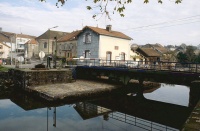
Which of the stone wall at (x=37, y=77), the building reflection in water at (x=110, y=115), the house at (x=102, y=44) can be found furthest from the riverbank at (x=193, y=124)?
the house at (x=102, y=44)

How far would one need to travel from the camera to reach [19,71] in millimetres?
21734

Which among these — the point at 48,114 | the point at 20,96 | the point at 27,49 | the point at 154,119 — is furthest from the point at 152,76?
the point at 27,49

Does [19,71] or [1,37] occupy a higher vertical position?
[1,37]

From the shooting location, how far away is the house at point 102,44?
113 feet

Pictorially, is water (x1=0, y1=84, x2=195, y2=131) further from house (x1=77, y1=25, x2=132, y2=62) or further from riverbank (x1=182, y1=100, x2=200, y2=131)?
house (x1=77, y1=25, x2=132, y2=62)

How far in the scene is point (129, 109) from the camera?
55.1 ft

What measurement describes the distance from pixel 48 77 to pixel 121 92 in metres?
9.17

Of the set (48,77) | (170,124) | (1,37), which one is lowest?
(170,124)

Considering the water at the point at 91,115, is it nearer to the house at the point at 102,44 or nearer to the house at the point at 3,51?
the house at the point at 102,44

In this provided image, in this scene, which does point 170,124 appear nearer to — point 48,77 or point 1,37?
point 48,77

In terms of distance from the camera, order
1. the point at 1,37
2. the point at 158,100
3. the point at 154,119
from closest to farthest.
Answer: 1. the point at 154,119
2. the point at 158,100
3. the point at 1,37

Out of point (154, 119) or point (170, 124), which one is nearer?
point (170, 124)

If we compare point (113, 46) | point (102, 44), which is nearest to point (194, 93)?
point (102, 44)

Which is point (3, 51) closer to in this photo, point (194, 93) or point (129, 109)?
point (129, 109)
